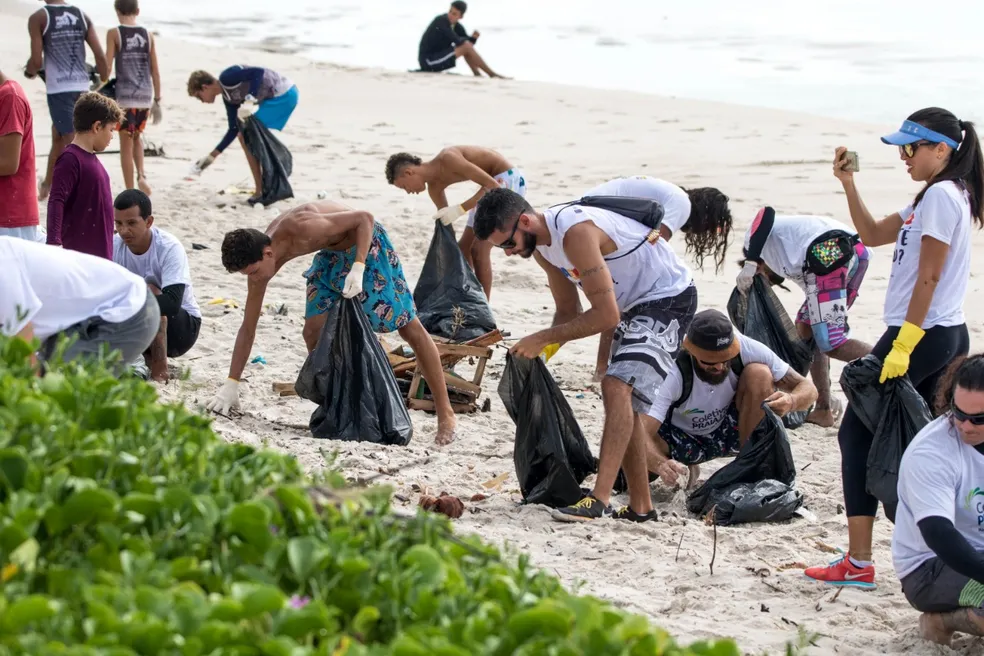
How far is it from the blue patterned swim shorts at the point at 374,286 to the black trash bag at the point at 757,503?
1693 millimetres

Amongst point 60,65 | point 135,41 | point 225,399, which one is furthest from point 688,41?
point 225,399

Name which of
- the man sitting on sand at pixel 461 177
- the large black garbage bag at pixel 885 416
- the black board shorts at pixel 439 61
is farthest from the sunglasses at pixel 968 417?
the black board shorts at pixel 439 61

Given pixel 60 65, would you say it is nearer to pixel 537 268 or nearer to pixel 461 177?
pixel 461 177

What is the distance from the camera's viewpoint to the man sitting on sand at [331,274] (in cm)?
554

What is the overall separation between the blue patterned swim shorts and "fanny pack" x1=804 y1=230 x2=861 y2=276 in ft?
6.41

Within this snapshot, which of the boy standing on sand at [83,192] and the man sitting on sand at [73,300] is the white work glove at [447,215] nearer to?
the boy standing on sand at [83,192]

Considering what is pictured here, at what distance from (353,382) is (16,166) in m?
1.73

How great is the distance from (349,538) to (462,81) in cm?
1491

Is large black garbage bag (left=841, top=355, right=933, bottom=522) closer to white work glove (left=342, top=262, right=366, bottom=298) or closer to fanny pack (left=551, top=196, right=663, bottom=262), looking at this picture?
fanny pack (left=551, top=196, right=663, bottom=262)

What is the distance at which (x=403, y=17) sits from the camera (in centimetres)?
2627

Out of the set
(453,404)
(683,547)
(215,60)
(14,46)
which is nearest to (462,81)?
(215,60)

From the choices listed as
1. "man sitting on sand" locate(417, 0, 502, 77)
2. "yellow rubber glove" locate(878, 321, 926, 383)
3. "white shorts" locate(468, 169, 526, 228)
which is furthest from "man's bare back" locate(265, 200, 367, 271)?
"man sitting on sand" locate(417, 0, 502, 77)

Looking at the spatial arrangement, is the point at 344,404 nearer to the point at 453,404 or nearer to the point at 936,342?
the point at 453,404

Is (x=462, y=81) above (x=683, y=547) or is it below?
above
